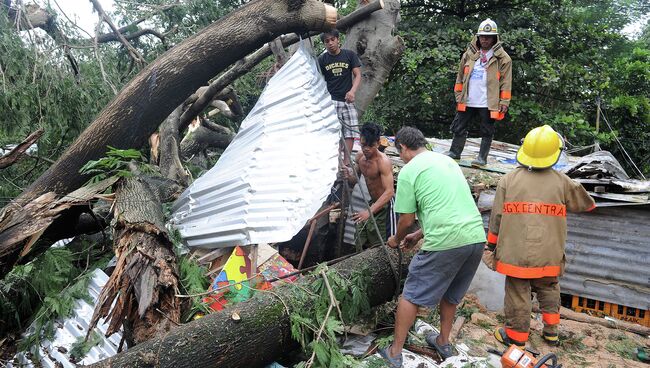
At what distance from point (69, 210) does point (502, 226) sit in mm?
3126

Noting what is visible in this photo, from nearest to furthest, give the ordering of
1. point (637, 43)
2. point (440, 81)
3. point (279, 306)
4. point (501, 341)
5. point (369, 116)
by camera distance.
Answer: point (279, 306)
point (501, 341)
point (440, 81)
point (369, 116)
point (637, 43)

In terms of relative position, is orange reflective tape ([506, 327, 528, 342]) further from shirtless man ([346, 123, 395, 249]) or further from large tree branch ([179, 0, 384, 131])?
large tree branch ([179, 0, 384, 131])

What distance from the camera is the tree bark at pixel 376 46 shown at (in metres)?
5.50

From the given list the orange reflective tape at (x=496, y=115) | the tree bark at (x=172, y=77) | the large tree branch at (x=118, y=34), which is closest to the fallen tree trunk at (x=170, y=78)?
the tree bark at (x=172, y=77)

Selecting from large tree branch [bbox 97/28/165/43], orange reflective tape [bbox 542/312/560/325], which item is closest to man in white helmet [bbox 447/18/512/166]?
orange reflective tape [bbox 542/312/560/325]

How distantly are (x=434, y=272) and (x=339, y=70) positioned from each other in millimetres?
2926

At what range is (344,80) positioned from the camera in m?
5.38

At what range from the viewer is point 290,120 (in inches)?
185

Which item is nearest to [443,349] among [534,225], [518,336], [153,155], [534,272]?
[518,336]

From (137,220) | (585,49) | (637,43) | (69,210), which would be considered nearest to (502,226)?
(137,220)

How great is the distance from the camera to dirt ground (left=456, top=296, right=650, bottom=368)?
3.61m

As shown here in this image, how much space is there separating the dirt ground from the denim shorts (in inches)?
30.9

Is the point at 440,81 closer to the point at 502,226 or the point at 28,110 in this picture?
the point at 502,226

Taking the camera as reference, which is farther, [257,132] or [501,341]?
[257,132]
